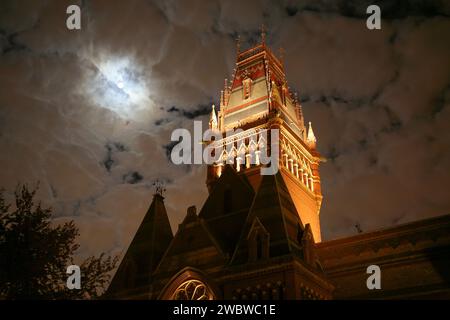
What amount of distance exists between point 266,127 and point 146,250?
20718mm

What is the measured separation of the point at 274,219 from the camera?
96.1ft

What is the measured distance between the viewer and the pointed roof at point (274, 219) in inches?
1097

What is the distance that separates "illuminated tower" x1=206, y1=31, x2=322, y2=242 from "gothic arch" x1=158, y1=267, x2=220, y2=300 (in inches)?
726

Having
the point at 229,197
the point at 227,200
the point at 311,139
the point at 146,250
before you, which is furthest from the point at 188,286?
the point at 311,139

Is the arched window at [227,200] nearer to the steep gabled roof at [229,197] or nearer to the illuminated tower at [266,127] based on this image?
the steep gabled roof at [229,197]

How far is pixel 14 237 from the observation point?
26.9 meters

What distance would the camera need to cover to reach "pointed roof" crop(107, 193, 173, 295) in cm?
3309

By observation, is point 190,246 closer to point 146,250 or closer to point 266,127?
point 146,250

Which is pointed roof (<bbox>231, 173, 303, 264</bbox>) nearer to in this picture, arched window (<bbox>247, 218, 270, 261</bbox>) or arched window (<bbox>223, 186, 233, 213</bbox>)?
arched window (<bbox>247, 218, 270, 261</bbox>)

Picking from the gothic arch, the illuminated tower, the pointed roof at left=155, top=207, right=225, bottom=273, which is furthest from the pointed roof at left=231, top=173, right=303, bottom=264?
the illuminated tower

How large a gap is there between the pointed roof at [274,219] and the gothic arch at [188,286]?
202 cm

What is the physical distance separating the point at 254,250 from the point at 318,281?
368cm

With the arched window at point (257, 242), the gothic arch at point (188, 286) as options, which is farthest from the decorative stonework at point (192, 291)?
the arched window at point (257, 242)
